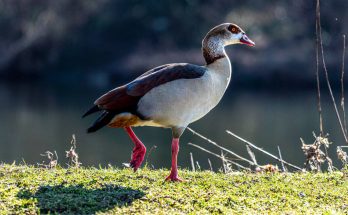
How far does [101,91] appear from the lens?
109 feet

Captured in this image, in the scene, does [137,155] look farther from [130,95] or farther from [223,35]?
[223,35]

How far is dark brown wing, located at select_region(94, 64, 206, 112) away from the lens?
6938 mm

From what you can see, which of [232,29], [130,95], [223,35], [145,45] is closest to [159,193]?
[130,95]

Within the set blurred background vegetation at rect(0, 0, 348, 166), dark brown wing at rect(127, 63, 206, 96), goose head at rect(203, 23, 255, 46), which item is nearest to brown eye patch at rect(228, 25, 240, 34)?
goose head at rect(203, 23, 255, 46)

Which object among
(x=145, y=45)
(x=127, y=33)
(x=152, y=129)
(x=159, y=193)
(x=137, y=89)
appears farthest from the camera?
(x=127, y=33)

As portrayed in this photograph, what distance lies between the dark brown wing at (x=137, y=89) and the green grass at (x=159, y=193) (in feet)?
2.20

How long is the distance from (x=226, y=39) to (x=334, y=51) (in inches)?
1221

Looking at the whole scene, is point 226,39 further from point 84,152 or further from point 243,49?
point 243,49

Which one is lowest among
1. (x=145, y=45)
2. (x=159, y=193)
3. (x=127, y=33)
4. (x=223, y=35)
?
(x=145, y=45)

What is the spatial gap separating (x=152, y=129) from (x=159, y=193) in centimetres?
1768

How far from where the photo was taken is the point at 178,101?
703cm

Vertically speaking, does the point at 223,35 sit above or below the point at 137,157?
above

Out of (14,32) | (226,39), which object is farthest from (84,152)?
(14,32)

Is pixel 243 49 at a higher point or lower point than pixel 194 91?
lower
